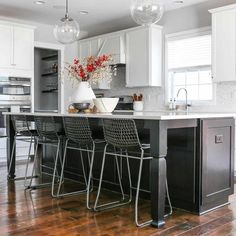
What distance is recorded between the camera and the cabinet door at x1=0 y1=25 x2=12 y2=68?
238 inches

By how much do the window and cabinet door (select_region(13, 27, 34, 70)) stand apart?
2547 mm

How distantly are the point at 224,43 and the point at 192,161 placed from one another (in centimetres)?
245

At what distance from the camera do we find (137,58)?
6262 mm

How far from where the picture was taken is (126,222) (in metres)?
3.04

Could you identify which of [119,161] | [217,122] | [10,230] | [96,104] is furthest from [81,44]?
[10,230]

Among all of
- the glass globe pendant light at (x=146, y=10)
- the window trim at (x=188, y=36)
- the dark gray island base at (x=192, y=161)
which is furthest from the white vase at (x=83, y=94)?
the window trim at (x=188, y=36)

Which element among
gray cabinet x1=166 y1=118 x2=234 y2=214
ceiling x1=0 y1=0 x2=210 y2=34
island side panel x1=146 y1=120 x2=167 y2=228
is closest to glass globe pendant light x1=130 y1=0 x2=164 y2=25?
gray cabinet x1=166 y1=118 x2=234 y2=214

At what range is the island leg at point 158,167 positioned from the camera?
112 inches

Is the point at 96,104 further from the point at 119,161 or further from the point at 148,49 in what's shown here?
the point at 148,49

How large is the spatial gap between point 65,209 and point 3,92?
339 centimetres

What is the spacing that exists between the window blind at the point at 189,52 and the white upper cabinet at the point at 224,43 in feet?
1.81

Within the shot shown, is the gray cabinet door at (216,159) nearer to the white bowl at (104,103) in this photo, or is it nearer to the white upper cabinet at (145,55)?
the white bowl at (104,103)

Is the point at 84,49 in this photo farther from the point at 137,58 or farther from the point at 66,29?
the point at 66,29

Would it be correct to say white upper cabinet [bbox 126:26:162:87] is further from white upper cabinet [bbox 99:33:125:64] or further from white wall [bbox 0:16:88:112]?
white wall [bbox 0:16:88:112]
